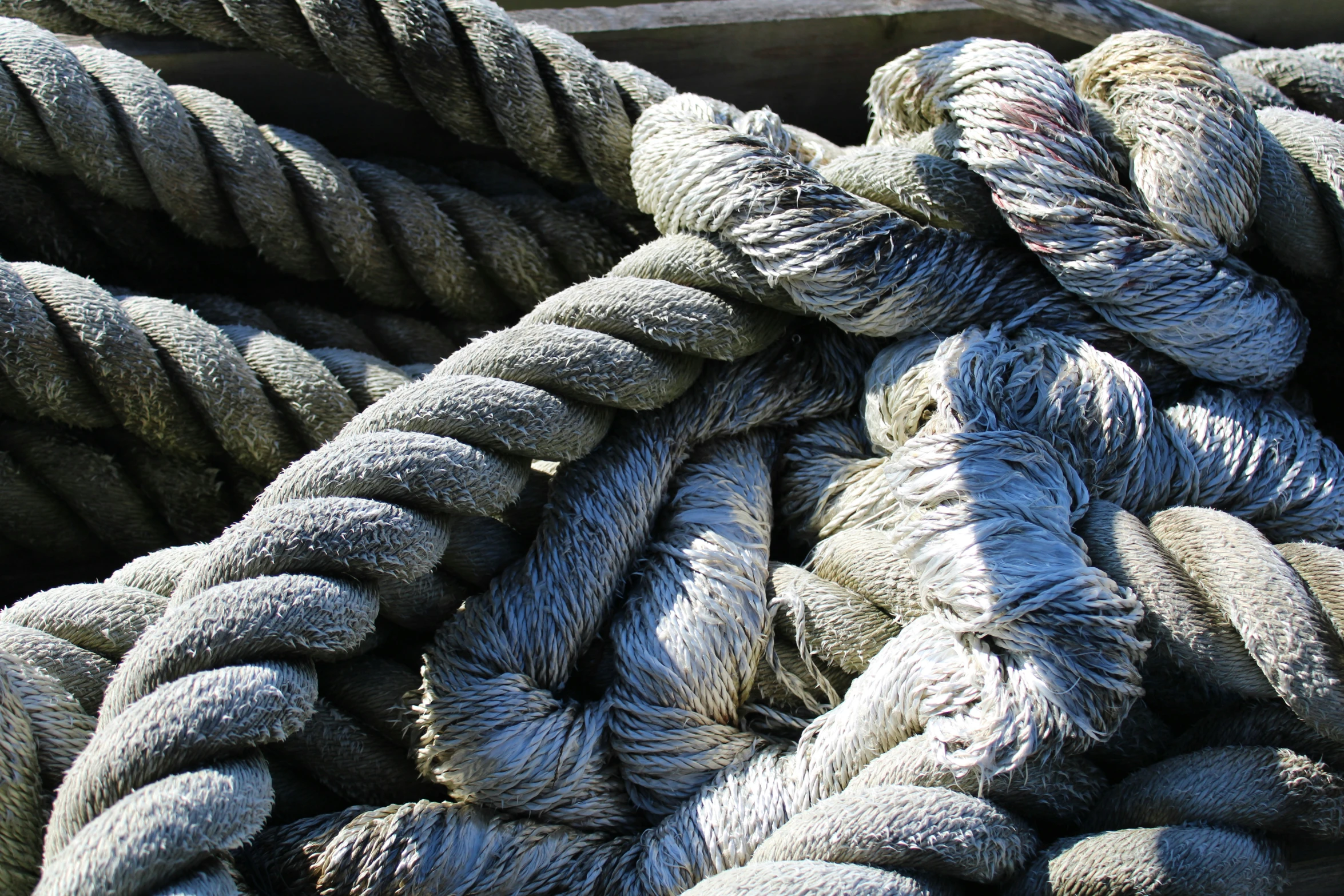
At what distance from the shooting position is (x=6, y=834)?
0.73 meters

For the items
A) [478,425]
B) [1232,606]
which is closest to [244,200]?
[478,425]

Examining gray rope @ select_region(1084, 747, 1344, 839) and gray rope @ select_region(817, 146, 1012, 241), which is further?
gray rope @ select_region(817, 146, 1012, 241)

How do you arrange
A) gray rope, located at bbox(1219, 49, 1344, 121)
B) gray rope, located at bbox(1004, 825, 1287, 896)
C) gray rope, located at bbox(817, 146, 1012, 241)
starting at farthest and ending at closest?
1. gray rope, located at bbox(1219, 49, 1344, 121)
2. gray rope, located at bbox(817, 146, 1012, 241)
3. gray rope, located at bbox(1004, 825, 1287, 896)

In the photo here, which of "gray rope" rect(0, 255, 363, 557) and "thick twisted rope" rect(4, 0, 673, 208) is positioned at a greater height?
"thick twisted rope" rect(4, 0, 673, 208)

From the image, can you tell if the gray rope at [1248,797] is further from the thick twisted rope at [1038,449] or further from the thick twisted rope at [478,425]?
A: the thick twisted rope at [478,425]

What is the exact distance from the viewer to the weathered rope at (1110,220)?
91 cm

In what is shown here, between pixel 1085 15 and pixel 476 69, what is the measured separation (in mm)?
686

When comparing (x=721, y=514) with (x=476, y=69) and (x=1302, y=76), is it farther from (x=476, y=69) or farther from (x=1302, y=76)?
(x=1302, y=76)

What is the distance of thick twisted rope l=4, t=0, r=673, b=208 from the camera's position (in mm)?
1115

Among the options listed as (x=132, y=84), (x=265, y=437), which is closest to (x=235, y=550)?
(x=265, y=437)

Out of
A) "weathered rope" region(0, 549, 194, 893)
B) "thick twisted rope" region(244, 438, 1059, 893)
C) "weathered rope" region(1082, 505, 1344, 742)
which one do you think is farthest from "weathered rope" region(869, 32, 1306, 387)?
"weathered rope" region(0, 549, 194, 893)

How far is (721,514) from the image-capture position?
937 mm

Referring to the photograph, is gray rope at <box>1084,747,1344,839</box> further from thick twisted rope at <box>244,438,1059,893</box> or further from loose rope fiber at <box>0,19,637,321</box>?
loose rope fiber at <box>0,19,637,321</box>

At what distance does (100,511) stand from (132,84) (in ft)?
1.42
